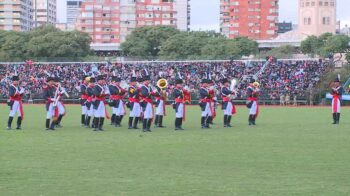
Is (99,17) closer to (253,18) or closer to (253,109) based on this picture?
(253,18)

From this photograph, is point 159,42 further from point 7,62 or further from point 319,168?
point 319,168

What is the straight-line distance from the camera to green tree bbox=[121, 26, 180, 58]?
290 feet

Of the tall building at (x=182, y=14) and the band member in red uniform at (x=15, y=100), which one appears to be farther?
the tall building at (x=182, y=14)

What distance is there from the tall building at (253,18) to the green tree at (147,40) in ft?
251

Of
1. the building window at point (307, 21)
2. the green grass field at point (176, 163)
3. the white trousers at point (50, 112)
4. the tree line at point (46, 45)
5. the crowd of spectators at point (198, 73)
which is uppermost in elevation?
the building window at point (307, 21)

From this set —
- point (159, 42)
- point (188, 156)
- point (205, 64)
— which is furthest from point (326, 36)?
point (188, 156)

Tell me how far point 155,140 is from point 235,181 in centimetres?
773

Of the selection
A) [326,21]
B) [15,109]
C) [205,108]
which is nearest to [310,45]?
[326,21]

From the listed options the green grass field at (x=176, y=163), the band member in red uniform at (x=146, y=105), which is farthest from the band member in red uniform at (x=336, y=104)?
the band member in red uniform at (x=146, y=105)

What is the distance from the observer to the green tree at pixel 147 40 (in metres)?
88.3

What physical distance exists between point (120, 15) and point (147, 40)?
72795 mm

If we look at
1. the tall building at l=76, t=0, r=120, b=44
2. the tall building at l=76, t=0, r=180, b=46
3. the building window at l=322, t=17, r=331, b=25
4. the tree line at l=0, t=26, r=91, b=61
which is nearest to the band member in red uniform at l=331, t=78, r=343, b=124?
the tree line at l=0, t=26, r=91, b=61

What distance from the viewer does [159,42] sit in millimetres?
91062

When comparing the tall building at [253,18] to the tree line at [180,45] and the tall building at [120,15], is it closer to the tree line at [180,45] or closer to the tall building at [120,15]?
the tall building at [120,15]
